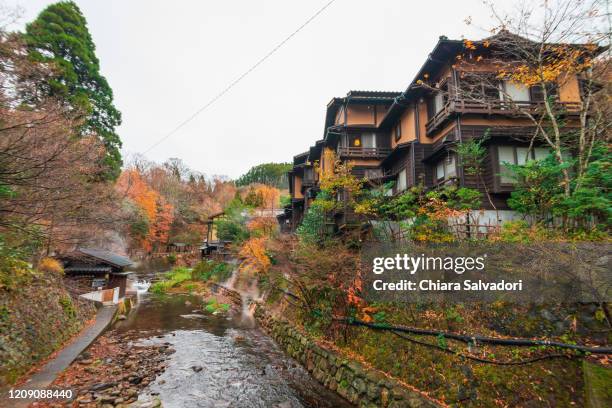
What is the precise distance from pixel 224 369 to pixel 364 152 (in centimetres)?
1547

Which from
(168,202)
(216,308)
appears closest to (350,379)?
(216,308)

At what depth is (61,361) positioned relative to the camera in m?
9.56

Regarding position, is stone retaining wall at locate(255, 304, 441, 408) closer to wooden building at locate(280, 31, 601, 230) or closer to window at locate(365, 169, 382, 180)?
wooden building at locate(280, 31, 601, 230)

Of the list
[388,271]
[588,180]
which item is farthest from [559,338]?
[588,180]

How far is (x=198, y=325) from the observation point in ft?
56.3

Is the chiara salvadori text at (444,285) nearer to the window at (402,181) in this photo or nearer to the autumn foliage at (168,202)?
the window at (402,181)

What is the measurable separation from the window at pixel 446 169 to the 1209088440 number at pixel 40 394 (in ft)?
51.0

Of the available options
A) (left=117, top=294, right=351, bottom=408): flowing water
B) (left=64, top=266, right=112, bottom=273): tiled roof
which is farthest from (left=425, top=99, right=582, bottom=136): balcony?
(left=64, top=266, right=112, bottom=273): tiled roof

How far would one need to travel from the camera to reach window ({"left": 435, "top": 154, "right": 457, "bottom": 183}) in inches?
521

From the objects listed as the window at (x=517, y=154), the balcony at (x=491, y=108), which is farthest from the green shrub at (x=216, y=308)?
the window at (x=517, y=154)

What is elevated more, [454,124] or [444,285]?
[454,124]

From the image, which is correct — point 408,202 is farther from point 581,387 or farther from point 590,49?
point 581,387

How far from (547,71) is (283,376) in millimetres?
14402

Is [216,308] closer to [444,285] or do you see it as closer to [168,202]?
[444,285]
